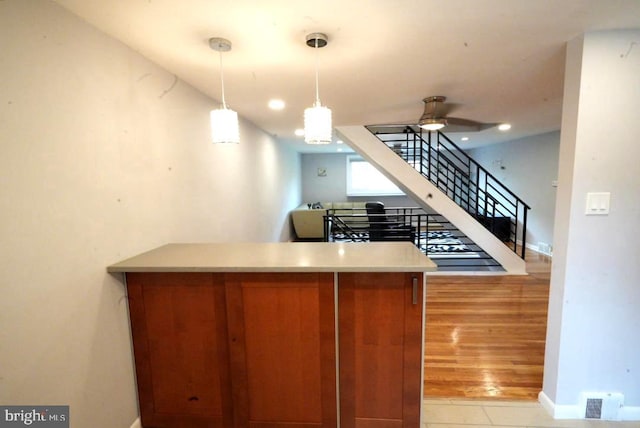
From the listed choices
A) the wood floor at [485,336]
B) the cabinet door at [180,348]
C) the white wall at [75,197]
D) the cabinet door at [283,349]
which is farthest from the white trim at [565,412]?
the white wall at [75,197]

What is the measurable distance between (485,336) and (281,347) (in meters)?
2.04

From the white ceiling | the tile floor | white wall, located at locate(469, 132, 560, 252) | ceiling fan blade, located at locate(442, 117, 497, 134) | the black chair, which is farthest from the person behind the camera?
white wall, located at locate(469, 132, 560, 252)

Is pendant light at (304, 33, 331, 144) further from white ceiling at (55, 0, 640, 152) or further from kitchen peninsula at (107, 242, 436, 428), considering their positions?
kitchen peninsula at (107, 242, 436, 428)

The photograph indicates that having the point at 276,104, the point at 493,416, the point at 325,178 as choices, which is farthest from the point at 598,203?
the point at 325,178

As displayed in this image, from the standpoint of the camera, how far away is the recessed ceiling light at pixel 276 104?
8.98 feet

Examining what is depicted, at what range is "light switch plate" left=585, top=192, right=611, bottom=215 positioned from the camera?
4.99ft

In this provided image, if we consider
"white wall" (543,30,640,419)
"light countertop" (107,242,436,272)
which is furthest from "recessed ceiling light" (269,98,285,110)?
"white wall" (543,30,640,419)

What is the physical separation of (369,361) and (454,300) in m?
2.25

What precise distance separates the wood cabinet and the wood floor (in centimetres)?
70

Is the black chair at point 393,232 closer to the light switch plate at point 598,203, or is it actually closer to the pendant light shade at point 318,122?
the light switch plate at point 598,203

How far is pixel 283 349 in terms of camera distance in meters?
1.52

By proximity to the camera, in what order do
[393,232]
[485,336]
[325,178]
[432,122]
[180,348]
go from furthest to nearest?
1. [325,178]
2. [393,232]
3. [432,122]
4. [485,336]
5. [180,348]

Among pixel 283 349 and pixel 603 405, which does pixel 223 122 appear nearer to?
pixel 283 349

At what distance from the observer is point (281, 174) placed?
5547mm
